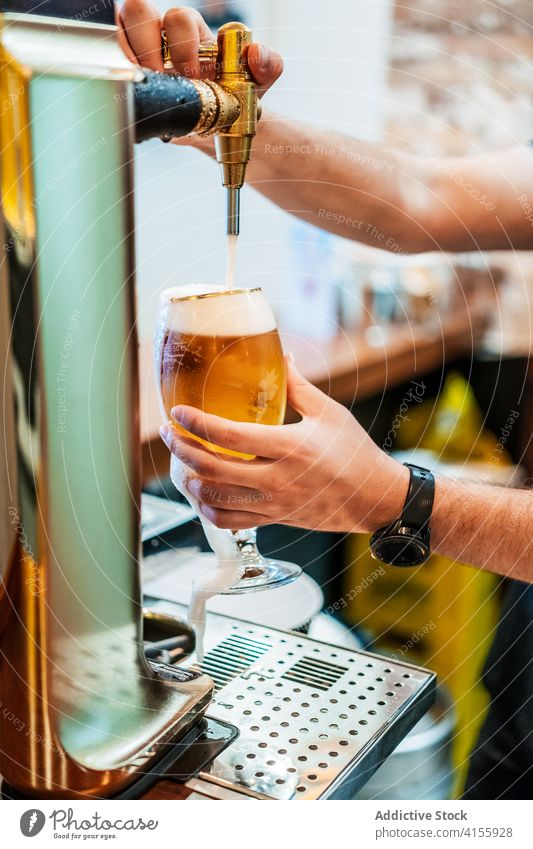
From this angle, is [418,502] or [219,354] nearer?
[219,354]

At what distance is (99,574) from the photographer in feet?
1.43

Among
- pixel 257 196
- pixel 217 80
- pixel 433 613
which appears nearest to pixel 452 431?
pixel 257 196

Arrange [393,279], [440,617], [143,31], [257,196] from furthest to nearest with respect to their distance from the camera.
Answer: [393,279] < [257,196] < [440,617] < [143,31]

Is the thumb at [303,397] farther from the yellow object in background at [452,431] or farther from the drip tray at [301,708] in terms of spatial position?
the yellow object in background at [452,431]

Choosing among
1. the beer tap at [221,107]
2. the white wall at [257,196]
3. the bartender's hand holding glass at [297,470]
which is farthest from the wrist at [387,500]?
the white wall at [257,196]

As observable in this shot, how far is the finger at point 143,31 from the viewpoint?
1.77ft

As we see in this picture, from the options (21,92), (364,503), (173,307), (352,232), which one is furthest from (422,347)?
(21,92)

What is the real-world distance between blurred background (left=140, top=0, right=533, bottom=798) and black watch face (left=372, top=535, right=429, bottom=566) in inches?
8.0

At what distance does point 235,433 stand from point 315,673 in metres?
0.16

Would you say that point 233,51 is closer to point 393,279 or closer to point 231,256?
point 231,256

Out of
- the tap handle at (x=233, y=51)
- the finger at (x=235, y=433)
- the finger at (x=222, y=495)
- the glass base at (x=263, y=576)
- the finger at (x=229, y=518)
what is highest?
the tap handle at (x=233, y=51)

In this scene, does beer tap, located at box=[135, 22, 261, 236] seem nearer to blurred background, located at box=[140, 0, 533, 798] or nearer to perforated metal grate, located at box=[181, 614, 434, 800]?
perforated metal grate, located at box=[181, 614, 434, 800]

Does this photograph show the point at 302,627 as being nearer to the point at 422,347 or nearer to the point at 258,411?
the point at 258,411

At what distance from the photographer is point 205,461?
493mm
